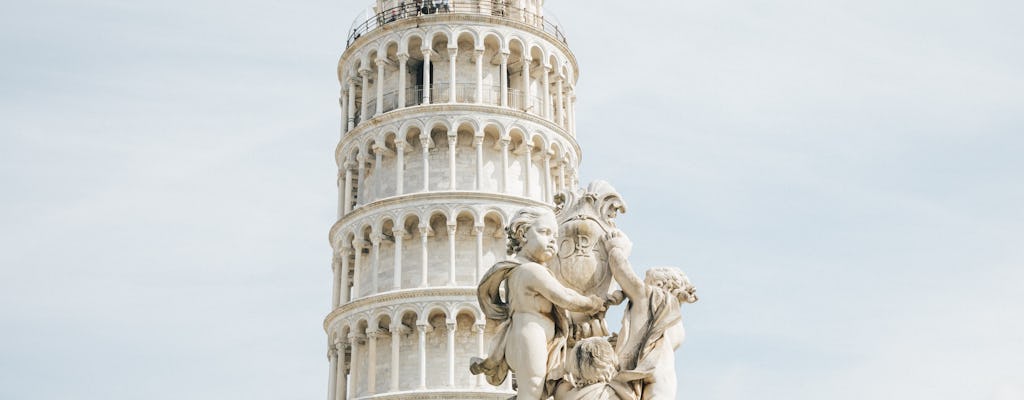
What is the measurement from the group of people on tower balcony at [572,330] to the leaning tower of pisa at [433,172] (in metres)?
40.3

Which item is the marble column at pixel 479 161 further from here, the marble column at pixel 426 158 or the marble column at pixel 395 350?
the marble column at pixel 395 350

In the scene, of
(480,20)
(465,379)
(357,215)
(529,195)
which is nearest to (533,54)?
(480,20)

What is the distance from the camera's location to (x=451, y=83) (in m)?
52.7

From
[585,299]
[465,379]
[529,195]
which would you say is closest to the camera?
[585,299]

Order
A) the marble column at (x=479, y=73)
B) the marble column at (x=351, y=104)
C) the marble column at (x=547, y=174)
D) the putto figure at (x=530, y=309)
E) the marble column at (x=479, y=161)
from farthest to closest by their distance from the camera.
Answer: the marble column at (x=351, y=104) → the marble column at (x=547, y=174) → the marble column at (x=479, y=73) → the marble column at (x=479, y=161) → the putto figure at (x=530, y=309)

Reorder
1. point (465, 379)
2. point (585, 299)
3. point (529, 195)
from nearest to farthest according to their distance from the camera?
point (585, 299)
point (465, 379)
point (529, 195)

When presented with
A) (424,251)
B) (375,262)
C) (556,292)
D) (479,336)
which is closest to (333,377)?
(375,262)

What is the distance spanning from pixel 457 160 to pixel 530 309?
4473cm

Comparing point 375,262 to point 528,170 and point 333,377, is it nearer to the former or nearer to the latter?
point 333,377

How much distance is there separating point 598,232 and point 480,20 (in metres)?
45.6

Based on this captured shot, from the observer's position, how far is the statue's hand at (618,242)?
8.02 meters

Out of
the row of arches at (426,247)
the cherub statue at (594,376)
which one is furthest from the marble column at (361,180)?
the cherub statue at (594,376)

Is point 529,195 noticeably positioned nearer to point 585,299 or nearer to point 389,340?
point 389,340

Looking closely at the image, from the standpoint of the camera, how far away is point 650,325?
7742 mm
